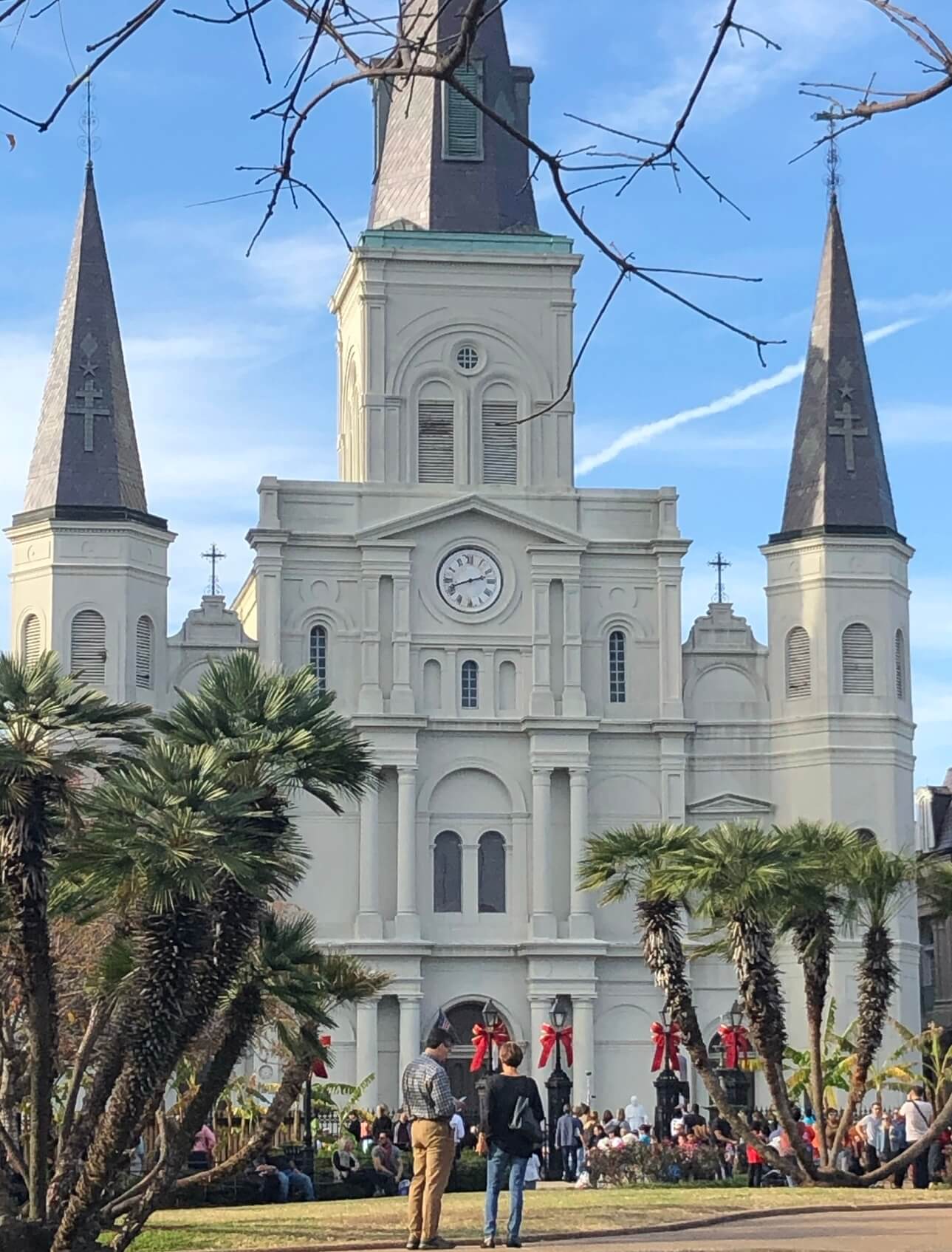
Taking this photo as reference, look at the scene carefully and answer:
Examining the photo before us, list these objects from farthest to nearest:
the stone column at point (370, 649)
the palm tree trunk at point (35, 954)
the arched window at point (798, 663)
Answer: the arched window at point (798, 663) < the stone column at point (370, 649) < the palm tree trunk at point (35, 954)

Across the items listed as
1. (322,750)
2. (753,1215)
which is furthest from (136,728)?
(753,1215)

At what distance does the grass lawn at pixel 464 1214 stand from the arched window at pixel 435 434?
35245 millimetres

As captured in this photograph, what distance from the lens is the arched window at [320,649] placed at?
5881 cm

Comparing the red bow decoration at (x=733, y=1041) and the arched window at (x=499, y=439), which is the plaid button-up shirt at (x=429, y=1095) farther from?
the arched window at (x=499, y=439)

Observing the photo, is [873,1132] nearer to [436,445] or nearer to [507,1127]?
[507,1127]

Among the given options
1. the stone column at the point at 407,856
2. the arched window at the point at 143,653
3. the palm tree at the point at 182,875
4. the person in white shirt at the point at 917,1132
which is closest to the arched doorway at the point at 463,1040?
the stone column at the point at 407,856

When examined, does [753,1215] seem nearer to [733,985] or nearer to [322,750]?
[322,750]

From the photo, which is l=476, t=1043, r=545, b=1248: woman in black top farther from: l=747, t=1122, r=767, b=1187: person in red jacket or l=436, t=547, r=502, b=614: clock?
l=436, t=547, r=502, b=614: clock

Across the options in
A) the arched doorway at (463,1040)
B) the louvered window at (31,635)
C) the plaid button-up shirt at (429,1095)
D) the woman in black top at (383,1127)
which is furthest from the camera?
the louvered window at (31,635)

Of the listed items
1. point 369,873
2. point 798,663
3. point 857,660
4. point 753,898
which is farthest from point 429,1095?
point 798,663

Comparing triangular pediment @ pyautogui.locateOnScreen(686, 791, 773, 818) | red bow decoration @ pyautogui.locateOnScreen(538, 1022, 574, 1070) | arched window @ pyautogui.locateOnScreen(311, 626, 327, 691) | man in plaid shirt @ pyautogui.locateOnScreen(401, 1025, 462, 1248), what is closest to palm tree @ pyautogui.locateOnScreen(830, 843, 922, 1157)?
man in plaid shirt @ pyautogui.locateOnScreen(401, 1025, 462, 1248)

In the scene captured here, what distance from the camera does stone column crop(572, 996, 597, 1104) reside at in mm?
55719

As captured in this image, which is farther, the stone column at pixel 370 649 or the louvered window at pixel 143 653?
the stone column at pixel 370 649

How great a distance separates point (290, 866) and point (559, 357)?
40283 millimetres
